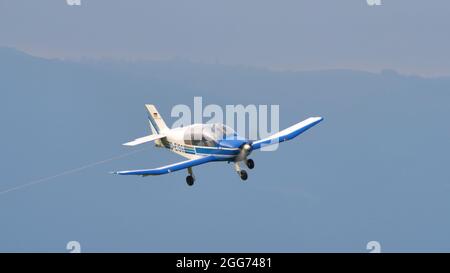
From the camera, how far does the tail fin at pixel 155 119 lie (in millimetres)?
85750

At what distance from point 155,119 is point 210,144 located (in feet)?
32.3

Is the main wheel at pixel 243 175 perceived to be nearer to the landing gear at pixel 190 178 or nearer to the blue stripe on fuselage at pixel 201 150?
the blue stripe on fuselage at pixel 201 150

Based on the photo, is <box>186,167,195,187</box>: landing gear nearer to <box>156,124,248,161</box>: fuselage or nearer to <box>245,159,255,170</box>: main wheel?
<box>156,124,248,161</box>: fuselage

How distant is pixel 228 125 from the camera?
78.8 metres

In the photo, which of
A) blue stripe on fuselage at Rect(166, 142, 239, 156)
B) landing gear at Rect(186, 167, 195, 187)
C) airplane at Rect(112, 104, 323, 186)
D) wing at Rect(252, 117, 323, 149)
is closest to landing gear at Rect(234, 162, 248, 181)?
airplane at Rect(112, 104, 323, 186)

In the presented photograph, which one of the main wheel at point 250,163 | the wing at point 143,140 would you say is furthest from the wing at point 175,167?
the wing at point 143,140

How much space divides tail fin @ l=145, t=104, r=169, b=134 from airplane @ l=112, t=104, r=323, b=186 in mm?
2095

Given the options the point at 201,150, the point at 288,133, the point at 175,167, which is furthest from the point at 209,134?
the point at 288,133

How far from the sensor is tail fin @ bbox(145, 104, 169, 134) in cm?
8575

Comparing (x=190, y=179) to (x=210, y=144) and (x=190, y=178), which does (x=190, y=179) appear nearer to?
(x=190, y=178)

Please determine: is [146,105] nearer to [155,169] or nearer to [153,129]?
[153,129]

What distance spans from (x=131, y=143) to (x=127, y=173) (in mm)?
7954

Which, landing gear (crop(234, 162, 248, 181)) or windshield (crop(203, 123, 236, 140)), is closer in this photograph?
landing gear (crop(234, 162, 248, 181))
